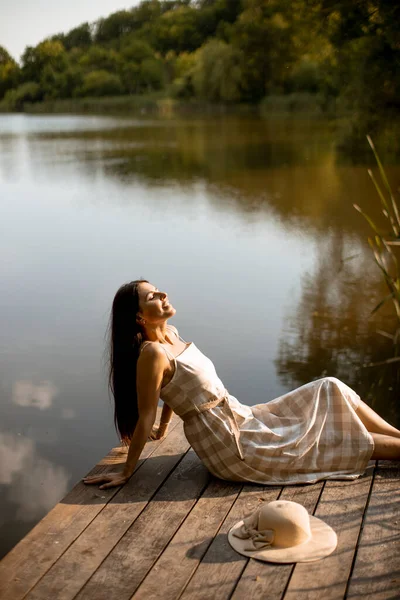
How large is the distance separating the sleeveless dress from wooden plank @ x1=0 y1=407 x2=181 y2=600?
337mm

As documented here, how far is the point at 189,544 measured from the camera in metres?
2.18

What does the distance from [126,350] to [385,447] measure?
3.10 ft

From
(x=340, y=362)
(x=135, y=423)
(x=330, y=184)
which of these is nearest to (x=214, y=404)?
(x=135, y=423)

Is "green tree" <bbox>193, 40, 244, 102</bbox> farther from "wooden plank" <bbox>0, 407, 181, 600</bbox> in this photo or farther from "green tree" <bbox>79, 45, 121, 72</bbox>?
"wooden plank" <bbox>0, 407, 181, 600</bbox>

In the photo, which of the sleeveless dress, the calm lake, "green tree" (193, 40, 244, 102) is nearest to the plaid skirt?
the sleeveless dress

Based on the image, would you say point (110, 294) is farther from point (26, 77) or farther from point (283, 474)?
point (26, 77)

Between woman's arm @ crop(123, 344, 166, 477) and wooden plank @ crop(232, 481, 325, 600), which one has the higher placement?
woman's arm @ crop(123, 344, 166, 477)

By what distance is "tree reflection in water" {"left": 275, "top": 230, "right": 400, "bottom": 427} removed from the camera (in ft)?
14.8

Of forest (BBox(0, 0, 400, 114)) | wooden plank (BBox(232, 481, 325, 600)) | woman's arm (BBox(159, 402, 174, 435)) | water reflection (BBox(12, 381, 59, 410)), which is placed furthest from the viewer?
forest (BBox(0, 0, 400, 114))

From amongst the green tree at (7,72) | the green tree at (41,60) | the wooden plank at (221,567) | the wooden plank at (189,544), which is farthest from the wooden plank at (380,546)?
the green tree at (41,60)

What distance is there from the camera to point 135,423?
2.68 metres

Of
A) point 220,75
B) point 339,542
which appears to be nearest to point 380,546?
point 339,542

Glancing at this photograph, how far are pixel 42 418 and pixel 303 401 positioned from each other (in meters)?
1.95

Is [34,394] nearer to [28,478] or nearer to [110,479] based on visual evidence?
[28,478]
